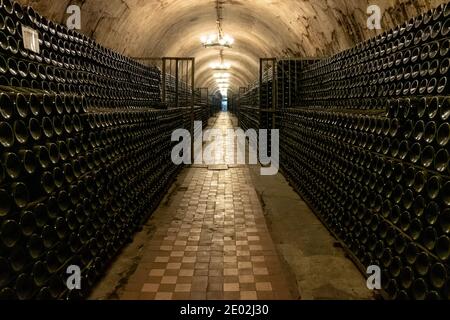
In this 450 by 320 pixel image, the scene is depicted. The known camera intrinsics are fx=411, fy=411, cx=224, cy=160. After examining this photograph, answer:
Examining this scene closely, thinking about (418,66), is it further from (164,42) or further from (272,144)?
(164,42)

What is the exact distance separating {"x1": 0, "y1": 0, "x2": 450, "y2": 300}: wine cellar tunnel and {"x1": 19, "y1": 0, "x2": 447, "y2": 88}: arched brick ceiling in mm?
103

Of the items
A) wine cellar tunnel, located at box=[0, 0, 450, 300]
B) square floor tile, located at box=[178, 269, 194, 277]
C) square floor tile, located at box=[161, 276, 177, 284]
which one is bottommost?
square floor tile, located at box=[161, 276, 177, 284]

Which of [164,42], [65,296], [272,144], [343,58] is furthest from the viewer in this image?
[164,42]

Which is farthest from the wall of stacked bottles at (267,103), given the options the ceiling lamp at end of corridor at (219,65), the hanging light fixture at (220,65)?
A: the ceiling lamp at end of corridor at (219,65)

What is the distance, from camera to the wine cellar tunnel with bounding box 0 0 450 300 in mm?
2627

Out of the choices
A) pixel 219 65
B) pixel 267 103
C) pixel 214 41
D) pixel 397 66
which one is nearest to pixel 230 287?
pixel 397 66

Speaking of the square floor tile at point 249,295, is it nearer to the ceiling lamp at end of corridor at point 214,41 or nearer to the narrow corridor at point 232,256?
the narrow corridor at point 232,256

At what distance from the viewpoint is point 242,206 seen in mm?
6430

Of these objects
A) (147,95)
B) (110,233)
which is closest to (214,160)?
(147,95)

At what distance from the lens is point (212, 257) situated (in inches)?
170

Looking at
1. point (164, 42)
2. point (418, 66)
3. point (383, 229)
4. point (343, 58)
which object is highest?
point (164, 42)

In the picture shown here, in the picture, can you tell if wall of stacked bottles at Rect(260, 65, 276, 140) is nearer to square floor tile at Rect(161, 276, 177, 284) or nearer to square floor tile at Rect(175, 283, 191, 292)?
square floor tile at Rect(161, 276, 177, 284)

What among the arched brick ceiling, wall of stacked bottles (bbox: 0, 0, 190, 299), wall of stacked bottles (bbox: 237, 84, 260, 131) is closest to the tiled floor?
wall of stacked bottles (bbox: 0, 0, 190, 299)

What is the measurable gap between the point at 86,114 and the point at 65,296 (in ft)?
4.87
